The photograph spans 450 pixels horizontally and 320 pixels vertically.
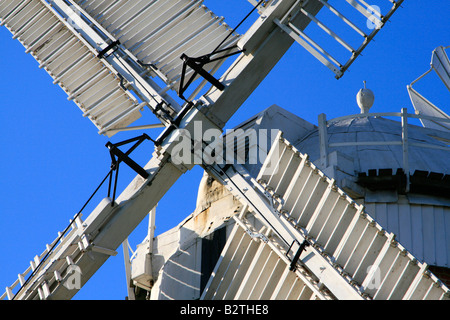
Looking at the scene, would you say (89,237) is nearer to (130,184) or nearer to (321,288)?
(130,184)

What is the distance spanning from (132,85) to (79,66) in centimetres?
138

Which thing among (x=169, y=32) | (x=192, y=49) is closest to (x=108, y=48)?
(x=169, y=32)

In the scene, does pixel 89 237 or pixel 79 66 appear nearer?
pixel 89 237

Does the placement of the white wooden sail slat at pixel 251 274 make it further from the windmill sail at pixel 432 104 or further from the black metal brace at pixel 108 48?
the windmill sail at pixel 432 104

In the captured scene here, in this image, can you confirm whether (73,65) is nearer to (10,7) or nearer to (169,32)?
(169,32)

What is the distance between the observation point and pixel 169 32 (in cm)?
1772

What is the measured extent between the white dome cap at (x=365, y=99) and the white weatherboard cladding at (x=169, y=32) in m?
4.51

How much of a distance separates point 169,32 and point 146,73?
0.81 m

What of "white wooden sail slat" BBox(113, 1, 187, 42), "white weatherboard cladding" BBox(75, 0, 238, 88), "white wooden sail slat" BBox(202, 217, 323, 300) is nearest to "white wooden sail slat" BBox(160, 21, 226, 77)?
"white weatherboard cladding" BBox(75, 0, 238, 88)

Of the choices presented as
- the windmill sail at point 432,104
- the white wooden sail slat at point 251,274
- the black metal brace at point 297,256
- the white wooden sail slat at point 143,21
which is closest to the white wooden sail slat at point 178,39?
the white wooden sail slat at point 143,21

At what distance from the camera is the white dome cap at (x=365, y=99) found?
21.0 m

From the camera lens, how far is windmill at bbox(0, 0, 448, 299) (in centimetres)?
1592

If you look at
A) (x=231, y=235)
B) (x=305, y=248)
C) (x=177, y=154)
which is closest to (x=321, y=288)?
(x=305, y=248)
